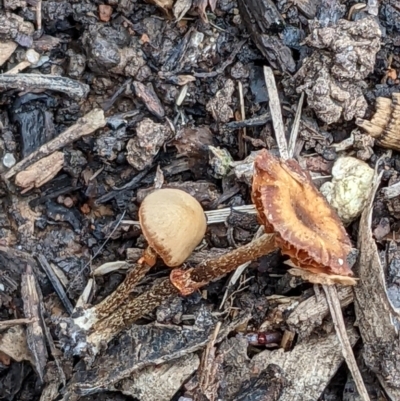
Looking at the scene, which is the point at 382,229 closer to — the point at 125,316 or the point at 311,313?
the point at 311,313

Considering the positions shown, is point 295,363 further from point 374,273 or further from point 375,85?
point 375,85

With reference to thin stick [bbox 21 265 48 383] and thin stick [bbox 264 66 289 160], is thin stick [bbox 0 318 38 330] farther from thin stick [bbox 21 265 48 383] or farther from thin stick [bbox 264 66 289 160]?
thin stick [bbox 264 66 289 160]

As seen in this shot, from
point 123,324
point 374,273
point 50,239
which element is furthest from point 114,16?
point 374,273

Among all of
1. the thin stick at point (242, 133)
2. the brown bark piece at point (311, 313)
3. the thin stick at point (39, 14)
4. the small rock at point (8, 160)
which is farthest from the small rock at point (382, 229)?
the thin stick at point (39, 14)

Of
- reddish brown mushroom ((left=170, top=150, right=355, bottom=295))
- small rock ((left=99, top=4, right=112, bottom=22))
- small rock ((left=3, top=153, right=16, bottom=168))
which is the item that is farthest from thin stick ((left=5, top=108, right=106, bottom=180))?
reddish brown mushroom ((left=170, top=150, right=355, bottom=295))

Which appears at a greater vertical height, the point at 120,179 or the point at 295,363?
the point at 120,179

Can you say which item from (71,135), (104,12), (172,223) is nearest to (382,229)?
(172,223)
